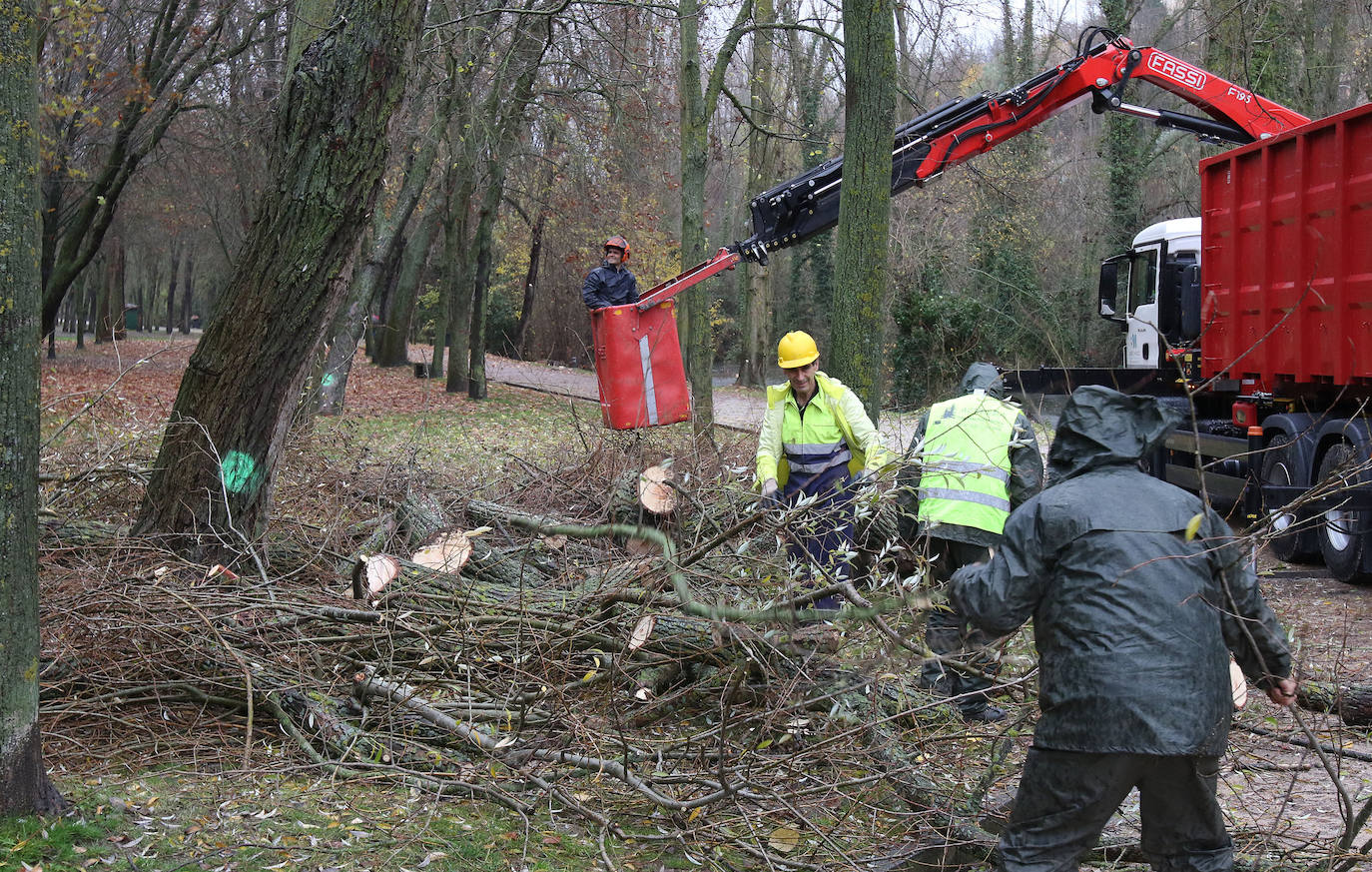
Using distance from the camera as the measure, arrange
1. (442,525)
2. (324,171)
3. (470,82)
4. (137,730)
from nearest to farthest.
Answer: (137,730) → (324,171) → (442,525) → (470,82)

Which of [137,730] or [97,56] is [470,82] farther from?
[137,730]

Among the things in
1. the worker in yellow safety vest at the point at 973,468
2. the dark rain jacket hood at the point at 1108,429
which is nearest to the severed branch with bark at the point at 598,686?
the worker in yellow safety vest at the point at 973,468

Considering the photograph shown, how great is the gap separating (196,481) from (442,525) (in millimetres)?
1613

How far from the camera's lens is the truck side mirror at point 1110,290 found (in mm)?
12945

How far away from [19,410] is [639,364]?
6.95 metres

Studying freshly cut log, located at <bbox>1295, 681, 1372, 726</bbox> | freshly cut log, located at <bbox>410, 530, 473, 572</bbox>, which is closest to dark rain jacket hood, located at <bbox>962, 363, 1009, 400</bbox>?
freshly cut log, located at <bbox>1295, 681, 1372, 726</bbox>

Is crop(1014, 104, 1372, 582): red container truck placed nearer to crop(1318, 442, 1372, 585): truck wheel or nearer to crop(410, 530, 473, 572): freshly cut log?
crop(1318, 442, 1372, 585): truck wheel

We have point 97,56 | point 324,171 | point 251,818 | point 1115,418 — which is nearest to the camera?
point 1115,418

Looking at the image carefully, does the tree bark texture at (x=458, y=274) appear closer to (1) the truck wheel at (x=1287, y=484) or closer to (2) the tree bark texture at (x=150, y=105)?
(2) the tree bark texture at (x=150, y=105)

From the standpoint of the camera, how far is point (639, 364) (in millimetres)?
10102

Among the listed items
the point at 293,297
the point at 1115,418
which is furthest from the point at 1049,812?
the point at 293,297

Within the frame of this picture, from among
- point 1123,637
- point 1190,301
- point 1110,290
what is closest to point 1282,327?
point 1190,301

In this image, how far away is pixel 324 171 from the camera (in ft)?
17.4

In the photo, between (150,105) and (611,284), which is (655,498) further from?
(150,105)
